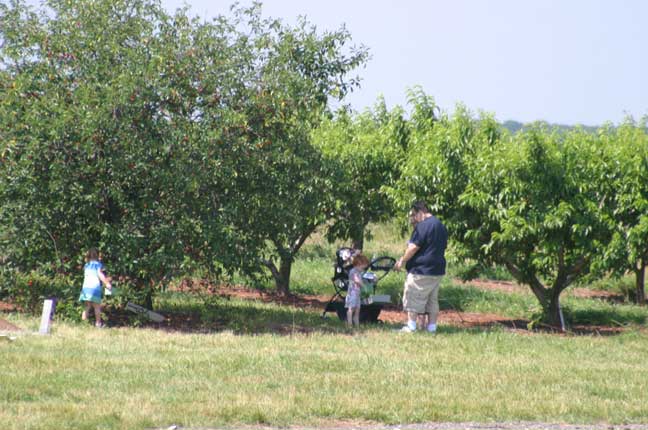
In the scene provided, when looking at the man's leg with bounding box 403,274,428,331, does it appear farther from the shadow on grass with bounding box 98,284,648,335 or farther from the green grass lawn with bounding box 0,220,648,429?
the shadow on grass with bounding box 98,284,648,335

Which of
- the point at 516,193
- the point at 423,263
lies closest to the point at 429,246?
the point at 423,263

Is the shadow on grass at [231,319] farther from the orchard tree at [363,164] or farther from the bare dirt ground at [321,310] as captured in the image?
A: the orchard tree at [363,164]

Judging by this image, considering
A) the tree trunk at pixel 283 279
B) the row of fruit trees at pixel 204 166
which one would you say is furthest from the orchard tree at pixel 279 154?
the tree trunk at pixel 283 279

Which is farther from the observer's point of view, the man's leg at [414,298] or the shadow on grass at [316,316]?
the shadow on grass at [316,316]

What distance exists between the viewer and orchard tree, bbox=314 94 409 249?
63.7ft

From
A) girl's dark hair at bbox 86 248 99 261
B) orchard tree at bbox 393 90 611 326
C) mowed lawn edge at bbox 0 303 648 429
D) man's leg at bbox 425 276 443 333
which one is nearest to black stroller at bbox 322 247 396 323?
man's leg at bbox 425 276 443 333

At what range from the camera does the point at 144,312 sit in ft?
48.9

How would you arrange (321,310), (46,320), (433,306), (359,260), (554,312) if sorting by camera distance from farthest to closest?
(321,310), (554,312), (359,260), (433,306), (46,320)

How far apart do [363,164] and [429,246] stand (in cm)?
526

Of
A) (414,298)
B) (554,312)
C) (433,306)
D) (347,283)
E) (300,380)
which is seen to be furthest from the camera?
(554,312)

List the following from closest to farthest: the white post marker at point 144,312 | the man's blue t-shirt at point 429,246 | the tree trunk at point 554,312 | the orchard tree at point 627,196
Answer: the man's blue t-shirt at point 429,246, the white post marker at point 144,312, the orchard tree at point 627,196, the tree trunk at point 554,312

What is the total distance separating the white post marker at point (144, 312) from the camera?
583 inches

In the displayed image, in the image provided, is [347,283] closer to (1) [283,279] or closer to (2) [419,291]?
(2) [419,291]

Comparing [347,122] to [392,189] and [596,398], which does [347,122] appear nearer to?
[392,189]
